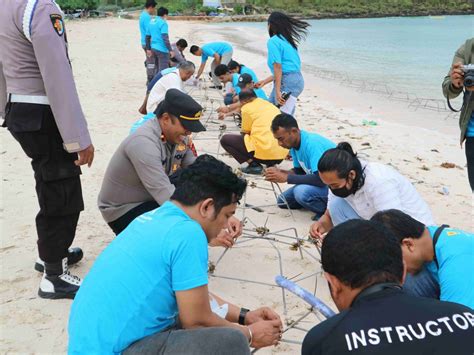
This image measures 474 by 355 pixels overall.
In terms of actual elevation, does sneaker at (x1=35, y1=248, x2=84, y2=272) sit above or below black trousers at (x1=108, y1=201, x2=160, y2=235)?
below

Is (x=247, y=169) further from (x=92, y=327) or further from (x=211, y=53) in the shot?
(x=211, y=53)

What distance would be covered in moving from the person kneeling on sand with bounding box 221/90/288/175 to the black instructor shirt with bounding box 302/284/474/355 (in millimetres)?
3881

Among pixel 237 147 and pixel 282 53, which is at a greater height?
pixel 282 53

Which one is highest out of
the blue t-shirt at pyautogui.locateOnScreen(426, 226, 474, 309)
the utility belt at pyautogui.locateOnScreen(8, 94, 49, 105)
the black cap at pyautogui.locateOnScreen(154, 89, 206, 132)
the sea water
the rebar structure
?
the utility belt at pyautogui.locateOnScreen(8, 94, 49, 105)

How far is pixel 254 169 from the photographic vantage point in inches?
218

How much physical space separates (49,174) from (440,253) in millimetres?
2032

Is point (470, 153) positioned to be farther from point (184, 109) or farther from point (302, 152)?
point (184, 109)

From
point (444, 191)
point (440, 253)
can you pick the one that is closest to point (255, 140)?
point (444, 191)

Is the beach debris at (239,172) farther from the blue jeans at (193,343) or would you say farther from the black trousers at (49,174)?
the blue jeans at (193,343)

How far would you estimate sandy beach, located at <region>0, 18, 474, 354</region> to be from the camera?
2789 millimetres

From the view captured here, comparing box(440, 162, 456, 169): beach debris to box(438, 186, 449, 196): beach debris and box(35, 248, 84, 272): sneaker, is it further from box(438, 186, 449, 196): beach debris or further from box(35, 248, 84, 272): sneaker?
box(35, 248, 84, 272): sneaker

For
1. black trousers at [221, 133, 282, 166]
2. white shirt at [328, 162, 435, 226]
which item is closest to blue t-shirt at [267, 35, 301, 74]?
black trousers at [221, 133, 282, 166]

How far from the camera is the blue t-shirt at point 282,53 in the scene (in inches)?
240

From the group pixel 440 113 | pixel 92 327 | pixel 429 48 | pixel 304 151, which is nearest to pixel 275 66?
pixel 304 151
